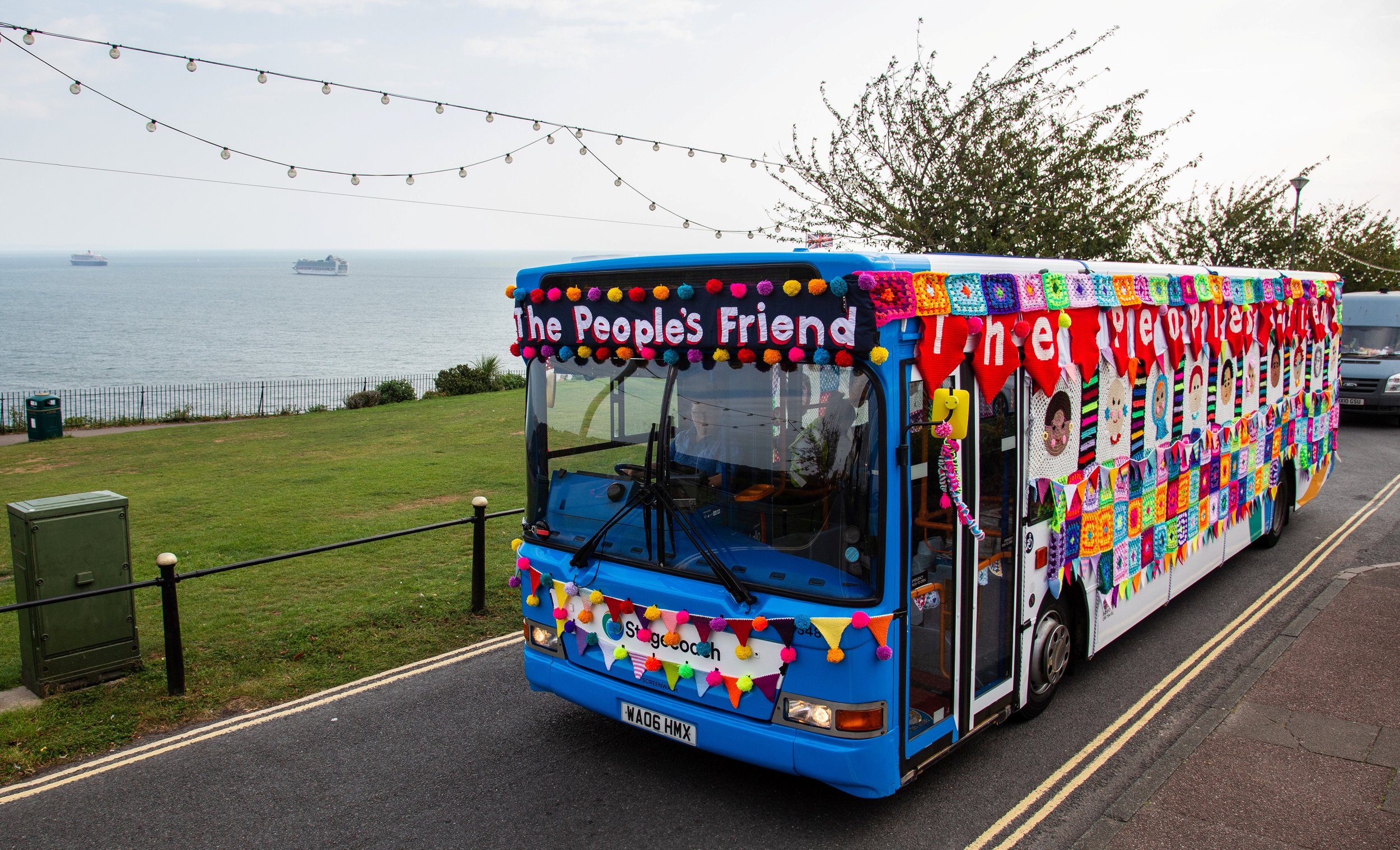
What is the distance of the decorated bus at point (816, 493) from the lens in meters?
4.41

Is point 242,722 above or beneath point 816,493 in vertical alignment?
beneath

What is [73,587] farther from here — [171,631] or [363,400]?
[363,400]

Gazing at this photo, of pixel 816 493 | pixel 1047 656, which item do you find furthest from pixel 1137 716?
pixel 816 493

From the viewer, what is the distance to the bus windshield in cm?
442

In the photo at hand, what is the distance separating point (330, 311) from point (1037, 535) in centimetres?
14319

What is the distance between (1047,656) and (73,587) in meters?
6.71

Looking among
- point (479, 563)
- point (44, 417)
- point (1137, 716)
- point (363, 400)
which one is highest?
point (44, 417)

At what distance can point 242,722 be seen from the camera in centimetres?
629

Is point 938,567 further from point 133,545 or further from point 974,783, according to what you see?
point 133,545

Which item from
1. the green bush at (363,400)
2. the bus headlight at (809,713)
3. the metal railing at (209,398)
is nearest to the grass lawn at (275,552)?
the bus headlight at (809,713)

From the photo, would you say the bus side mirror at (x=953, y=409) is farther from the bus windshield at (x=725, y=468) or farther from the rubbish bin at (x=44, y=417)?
the rubbish bin at (x=44, y=417)

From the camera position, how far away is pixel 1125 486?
685cm

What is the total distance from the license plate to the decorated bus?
0.02 meters

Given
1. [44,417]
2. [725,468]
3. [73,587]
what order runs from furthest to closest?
[44,417] → [73,587] → [725,468]
